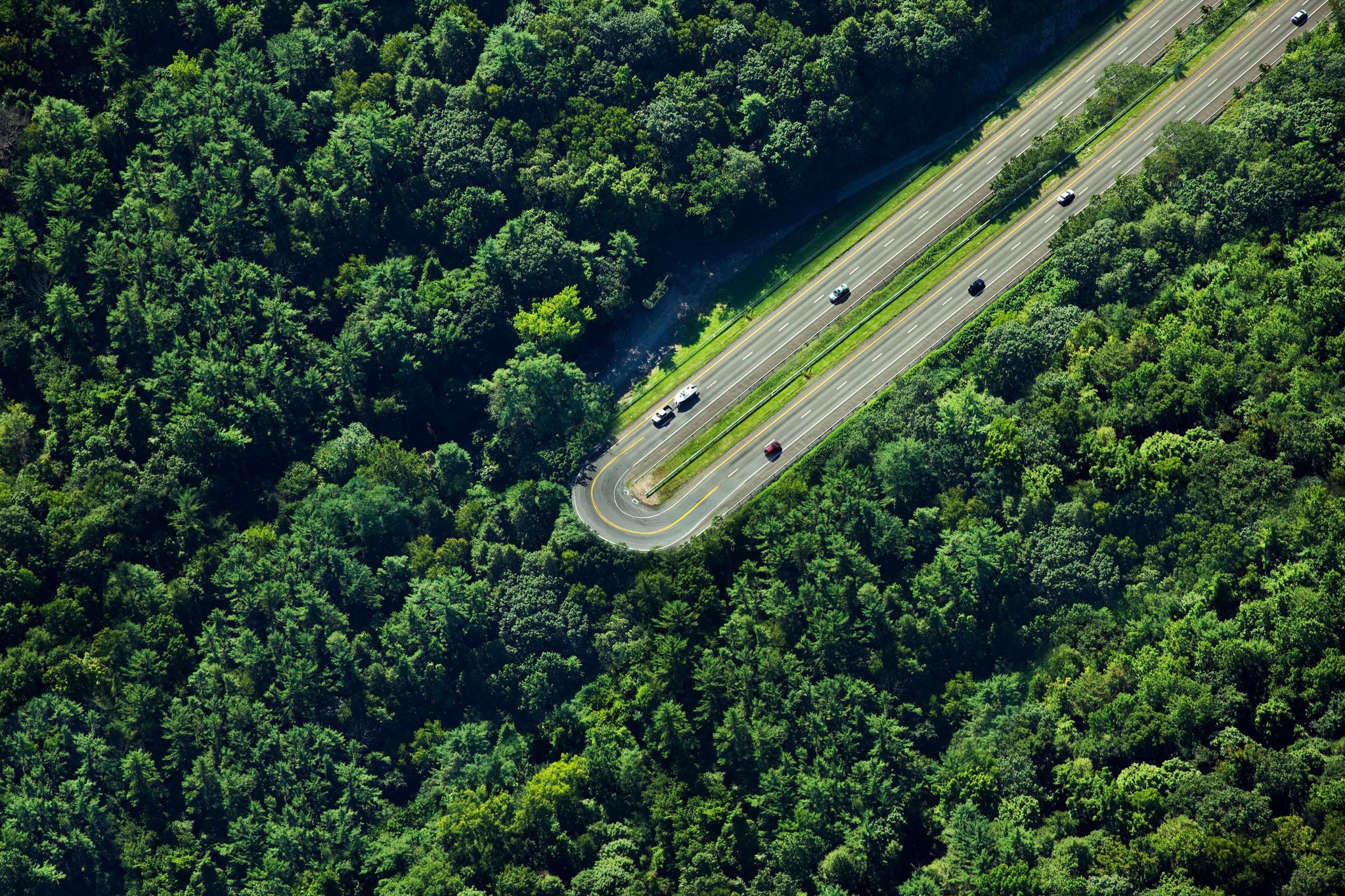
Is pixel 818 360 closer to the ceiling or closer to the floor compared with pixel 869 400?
closer to the ceiling

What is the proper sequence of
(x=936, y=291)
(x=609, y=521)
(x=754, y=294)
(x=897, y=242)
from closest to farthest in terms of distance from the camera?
(x=609, y=521) < (x=936, y=291) < (x=897, y=242) < (x=754, y=294)

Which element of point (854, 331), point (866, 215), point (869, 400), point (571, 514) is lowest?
point (869, 400)

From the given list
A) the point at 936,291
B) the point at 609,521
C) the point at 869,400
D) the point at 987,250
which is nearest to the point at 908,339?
the point at 936,291

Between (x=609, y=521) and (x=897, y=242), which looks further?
(x=897, y=242)

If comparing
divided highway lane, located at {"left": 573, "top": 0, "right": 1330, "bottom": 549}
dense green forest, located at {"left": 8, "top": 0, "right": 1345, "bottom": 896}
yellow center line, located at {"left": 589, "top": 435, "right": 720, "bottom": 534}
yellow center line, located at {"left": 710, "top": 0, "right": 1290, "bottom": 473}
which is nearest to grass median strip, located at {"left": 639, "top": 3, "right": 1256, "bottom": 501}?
yellow center line, located at {"left": 710, "top": 0, "right": 1290, "bottom": 473}

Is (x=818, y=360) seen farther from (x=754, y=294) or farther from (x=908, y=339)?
(x=754, y=294)

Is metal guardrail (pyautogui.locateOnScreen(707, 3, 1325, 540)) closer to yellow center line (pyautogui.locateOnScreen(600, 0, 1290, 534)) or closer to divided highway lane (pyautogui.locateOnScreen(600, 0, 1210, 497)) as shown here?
yellow center line (pyautogui.locateOnScreen(600, 0, 1290, 534))
